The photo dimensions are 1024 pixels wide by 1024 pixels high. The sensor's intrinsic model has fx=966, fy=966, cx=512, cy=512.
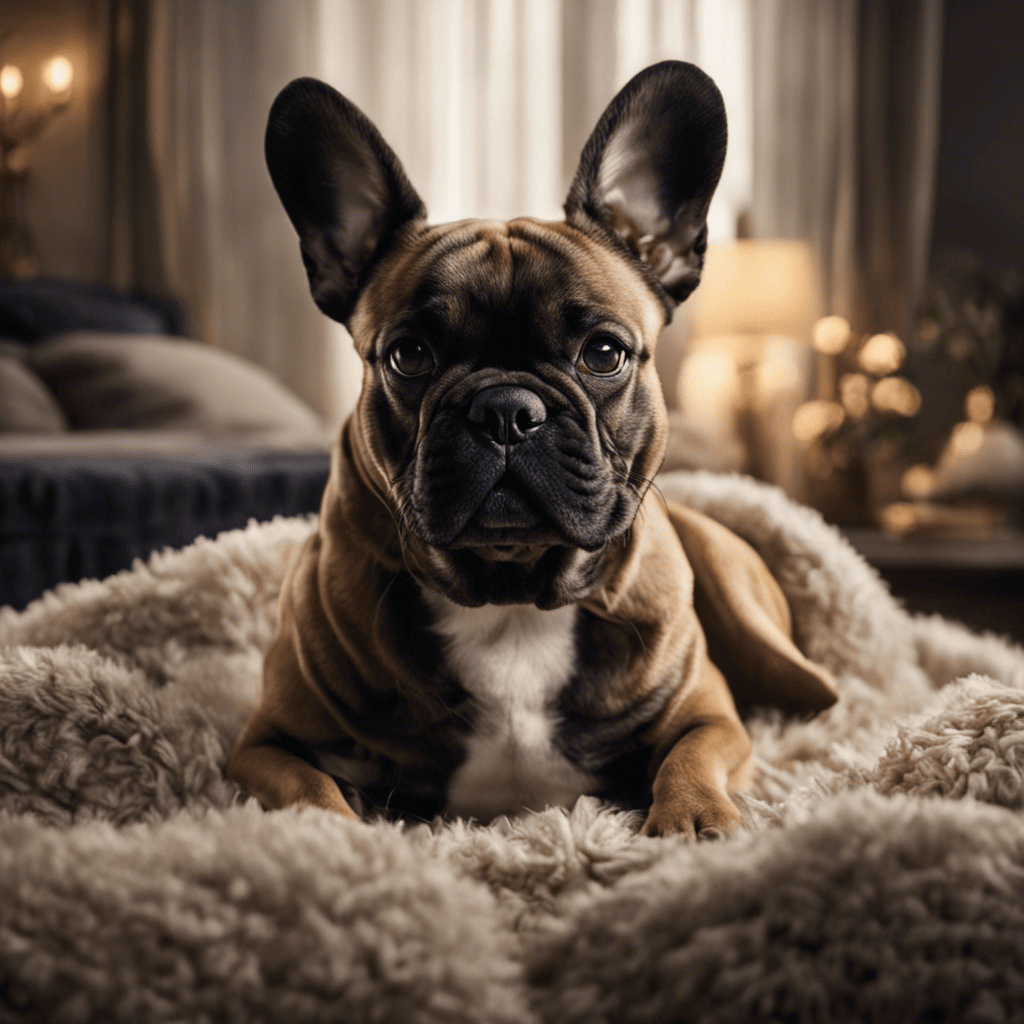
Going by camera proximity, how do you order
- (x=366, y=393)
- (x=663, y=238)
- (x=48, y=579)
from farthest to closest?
1. (x=48, y=579)
2. (x=663, y=238)
3. (x=366, y=393)

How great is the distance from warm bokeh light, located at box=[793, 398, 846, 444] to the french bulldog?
275cm

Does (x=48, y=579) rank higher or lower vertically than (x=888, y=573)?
higher

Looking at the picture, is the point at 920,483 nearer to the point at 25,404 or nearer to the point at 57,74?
the point at 25,404

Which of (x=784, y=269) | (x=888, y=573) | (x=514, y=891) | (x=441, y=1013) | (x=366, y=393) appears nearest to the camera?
(x=441, y=1013)

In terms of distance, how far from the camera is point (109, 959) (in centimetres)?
60

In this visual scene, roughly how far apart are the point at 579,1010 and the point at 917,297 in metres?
3.99

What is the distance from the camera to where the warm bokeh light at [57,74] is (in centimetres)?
379

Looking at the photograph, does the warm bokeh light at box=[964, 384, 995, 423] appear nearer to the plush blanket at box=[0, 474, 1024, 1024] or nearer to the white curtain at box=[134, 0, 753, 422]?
the white curtain at box=[134, 0, 753, 422]

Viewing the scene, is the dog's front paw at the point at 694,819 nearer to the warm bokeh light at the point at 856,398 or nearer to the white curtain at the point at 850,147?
the warm bokeh light at the point at 856,398

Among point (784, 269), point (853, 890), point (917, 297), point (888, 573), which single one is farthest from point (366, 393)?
point (917, 297)

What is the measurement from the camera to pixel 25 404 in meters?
2.09

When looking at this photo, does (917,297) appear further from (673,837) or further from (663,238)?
(673,837)

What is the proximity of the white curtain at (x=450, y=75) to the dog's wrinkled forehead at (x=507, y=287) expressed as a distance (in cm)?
313

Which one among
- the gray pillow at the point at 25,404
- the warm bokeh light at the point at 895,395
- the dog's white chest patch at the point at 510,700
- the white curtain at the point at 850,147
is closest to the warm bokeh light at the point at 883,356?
the warm bokeh light at the point at 895,395
